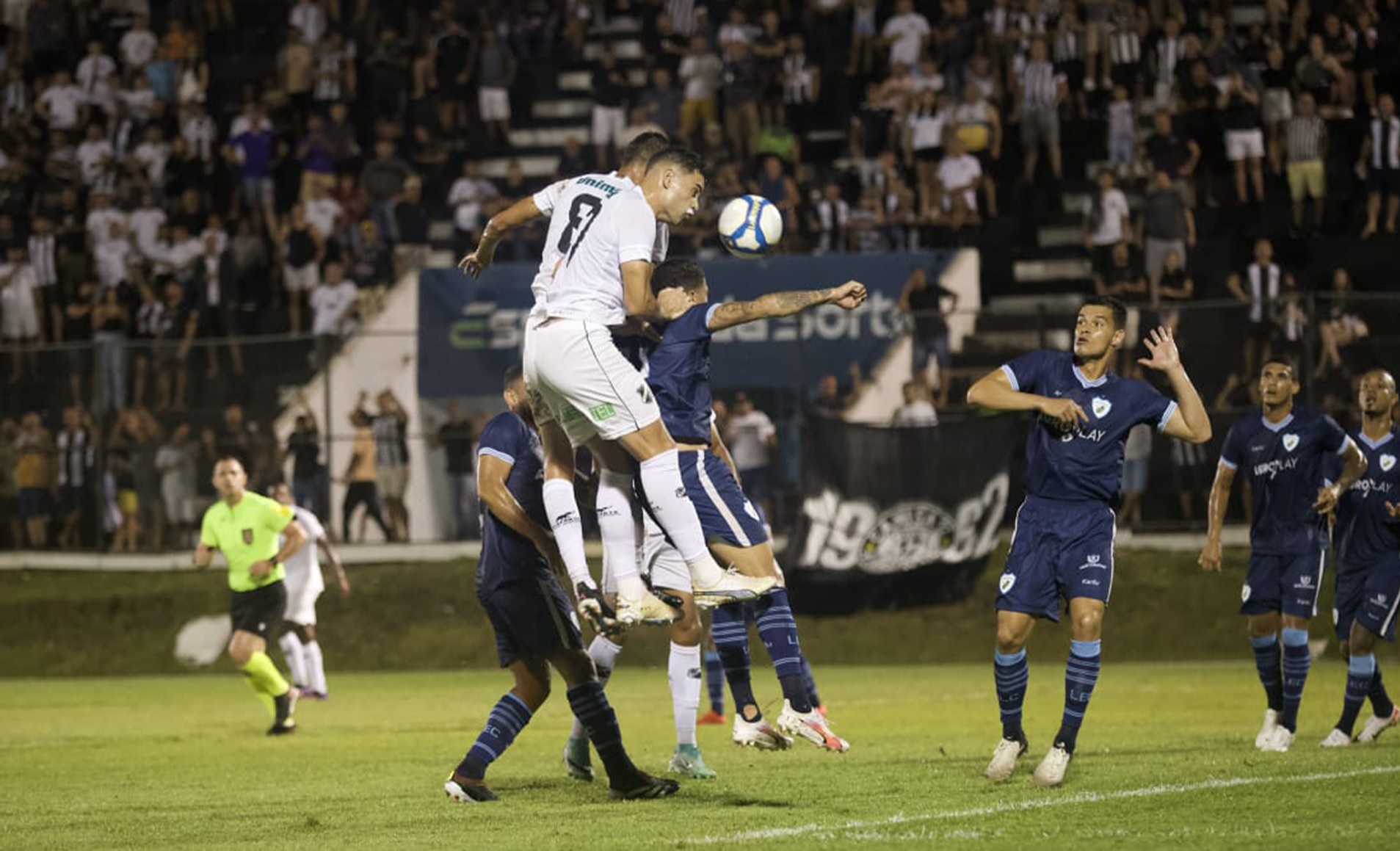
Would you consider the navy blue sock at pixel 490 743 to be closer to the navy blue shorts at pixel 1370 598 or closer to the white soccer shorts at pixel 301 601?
the navy blue shorts at pixel 1370 598

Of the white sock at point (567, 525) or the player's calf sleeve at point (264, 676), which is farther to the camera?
the player's calf sleeve at point (264, 676)

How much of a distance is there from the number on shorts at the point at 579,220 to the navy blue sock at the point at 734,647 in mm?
2044

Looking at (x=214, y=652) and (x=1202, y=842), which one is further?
(x=214, y=652)

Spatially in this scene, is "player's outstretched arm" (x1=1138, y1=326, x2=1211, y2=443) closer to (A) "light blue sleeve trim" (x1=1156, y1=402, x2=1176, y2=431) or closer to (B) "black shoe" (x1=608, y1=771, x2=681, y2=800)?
(A) "light blue sleeve trim" (x1=1156, y1=402, x2=1176, y2=431)

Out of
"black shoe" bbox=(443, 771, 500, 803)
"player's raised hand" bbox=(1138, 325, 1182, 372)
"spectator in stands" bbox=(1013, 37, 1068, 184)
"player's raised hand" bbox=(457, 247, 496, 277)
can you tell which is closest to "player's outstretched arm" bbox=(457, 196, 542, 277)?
"player's raised hand" bbox=(457, 247, 496, 277)

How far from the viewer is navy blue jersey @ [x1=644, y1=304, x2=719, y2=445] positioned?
34.2ft

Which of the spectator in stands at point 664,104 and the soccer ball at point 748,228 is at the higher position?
the spectator in stands at point 664,104

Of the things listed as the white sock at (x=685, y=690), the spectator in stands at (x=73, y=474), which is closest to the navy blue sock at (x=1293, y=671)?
the white sock at (x=685, y=690)

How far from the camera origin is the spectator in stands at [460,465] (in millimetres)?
21828

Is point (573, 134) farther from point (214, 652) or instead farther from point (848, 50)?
point (214, 652)

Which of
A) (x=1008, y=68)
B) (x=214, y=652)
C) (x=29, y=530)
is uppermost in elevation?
(x=1008, y=68)

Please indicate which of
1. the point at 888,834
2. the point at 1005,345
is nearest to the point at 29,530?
the point at 1005,345

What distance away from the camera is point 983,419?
2130 cm

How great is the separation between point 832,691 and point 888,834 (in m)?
10.6
